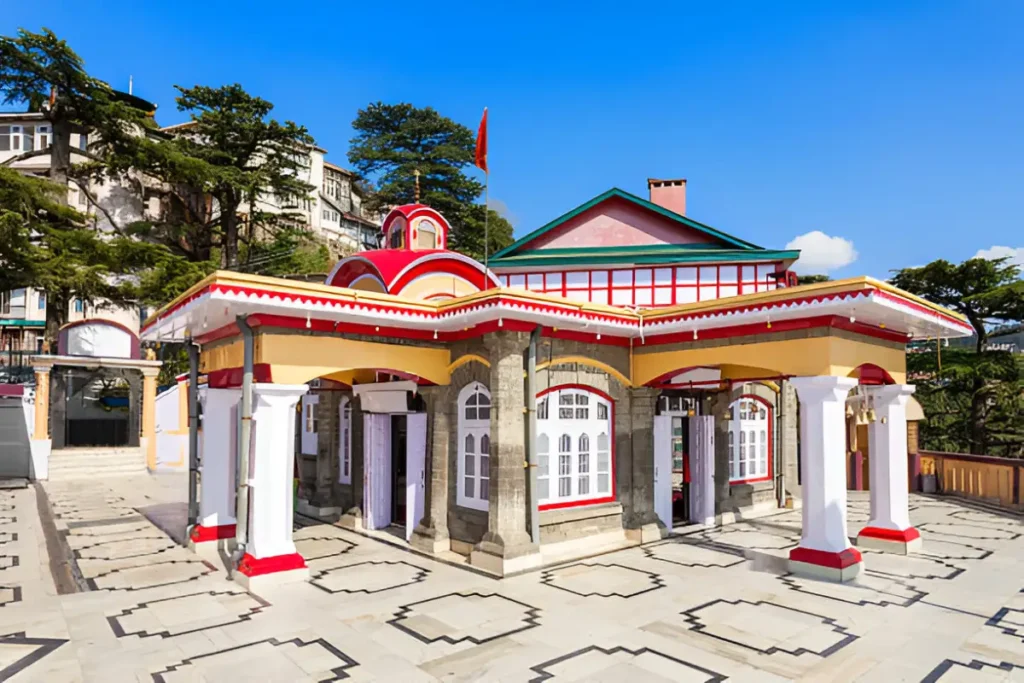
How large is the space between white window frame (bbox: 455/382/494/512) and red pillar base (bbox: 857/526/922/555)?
22.9 feet

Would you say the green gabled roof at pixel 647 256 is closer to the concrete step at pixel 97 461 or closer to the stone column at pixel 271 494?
the stone column at pixel 271 494

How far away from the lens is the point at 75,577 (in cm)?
1000

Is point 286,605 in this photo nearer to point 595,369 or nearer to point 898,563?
point 595,369

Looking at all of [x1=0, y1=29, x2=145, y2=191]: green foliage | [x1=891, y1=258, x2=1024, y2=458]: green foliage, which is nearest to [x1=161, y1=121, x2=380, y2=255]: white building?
[x1=0, y1=29, x2=145, y2=191]: green foliage

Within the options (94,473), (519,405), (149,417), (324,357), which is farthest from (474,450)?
(149,417)

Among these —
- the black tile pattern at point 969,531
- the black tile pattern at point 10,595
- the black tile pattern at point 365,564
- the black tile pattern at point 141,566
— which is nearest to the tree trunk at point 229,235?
the black tile pattern at point 141,566

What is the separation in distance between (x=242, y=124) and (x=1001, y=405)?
111 feet

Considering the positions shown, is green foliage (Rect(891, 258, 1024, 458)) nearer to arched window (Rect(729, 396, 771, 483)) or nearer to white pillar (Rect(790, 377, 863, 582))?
arched window (Rect(729, 396, 771, 483))

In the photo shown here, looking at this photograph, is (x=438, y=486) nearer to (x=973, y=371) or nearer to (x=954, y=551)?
(x=954, y=551)

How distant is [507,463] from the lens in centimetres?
1008

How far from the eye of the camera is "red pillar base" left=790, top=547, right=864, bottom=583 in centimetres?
951

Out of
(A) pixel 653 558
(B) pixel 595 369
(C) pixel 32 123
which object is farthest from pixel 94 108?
(A) pixel 653 558

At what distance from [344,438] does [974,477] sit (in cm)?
1667

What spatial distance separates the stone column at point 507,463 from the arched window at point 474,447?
0.53 meters
